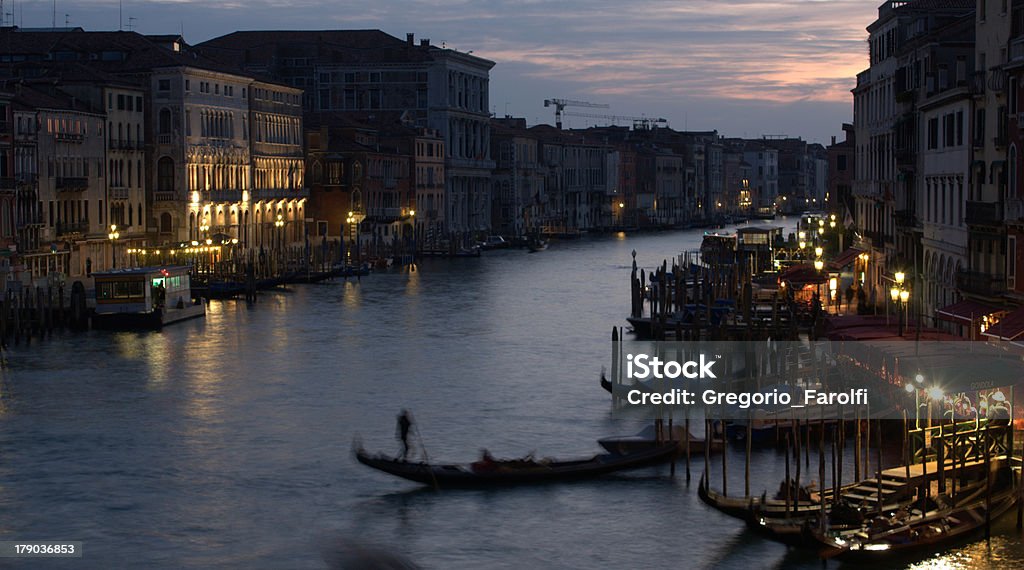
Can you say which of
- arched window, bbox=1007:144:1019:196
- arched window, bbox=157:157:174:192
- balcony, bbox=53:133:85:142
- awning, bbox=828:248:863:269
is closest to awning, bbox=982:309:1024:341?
arched window, bbox=1007:144:1019:196

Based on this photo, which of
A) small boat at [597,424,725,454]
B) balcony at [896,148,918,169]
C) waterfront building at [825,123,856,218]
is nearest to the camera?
small boat at [597,424,725,454]

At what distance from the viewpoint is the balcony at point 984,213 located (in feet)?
75.0

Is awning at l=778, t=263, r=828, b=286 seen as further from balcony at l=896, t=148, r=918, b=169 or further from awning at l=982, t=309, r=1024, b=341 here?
awning at l=982, t=309, r=1024, b=341

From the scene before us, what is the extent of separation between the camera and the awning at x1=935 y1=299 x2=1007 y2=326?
2198cm

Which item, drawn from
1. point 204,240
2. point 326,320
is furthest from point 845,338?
point 204,240

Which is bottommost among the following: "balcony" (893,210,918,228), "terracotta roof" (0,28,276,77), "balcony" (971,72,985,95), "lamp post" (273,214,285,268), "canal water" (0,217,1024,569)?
"canal water" (0,217,1024,569)

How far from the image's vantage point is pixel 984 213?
76.9ft

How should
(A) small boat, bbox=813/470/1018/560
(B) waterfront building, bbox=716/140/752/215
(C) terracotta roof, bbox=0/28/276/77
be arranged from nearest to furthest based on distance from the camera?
(A) small boat, bbox=813/470/1018/560
(C) terracotta roof, bbox=0/28/276/77
(B) waterfront building, bbox=716/140/752/215

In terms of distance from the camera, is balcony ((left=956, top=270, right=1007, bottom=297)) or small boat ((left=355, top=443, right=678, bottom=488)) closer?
small boat ((left=355, top=443, right=678, bottom=488))

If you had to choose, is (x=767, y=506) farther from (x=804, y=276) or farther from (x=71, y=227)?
(x=71, y=227)

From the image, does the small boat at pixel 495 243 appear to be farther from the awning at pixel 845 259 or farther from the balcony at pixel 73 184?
the awning at pixel 845 259

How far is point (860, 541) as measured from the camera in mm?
15328

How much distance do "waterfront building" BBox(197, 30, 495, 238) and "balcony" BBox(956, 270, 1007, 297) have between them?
52.4m

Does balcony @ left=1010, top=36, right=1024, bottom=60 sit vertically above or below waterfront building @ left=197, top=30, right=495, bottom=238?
below
